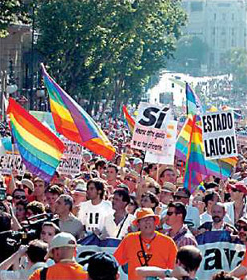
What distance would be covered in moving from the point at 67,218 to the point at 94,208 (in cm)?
81

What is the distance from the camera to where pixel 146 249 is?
9.61 m

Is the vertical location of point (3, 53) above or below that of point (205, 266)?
above

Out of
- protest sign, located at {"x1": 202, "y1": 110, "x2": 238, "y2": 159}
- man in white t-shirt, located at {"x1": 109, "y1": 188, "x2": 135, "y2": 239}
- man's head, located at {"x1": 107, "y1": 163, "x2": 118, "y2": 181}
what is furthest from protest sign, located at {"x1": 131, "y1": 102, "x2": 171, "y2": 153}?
man in white t-shirt, located at {"x1": 109, "y1": 188, "x2": 135, "y2": 239}

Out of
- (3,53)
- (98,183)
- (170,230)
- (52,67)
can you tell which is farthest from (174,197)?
(3,53)

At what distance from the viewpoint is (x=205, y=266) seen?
1027cm

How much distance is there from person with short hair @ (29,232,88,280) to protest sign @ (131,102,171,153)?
28.0ft

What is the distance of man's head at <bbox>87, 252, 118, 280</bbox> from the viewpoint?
7457 mm

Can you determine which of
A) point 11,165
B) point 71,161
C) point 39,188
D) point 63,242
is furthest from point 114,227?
point 71,161

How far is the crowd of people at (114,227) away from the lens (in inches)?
325

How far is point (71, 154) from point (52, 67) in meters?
34.3

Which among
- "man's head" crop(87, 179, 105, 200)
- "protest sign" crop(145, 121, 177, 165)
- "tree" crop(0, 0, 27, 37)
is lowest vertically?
"man's head" crop(87, 179, 105, 200)

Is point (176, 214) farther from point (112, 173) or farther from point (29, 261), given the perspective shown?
point (112, 173)

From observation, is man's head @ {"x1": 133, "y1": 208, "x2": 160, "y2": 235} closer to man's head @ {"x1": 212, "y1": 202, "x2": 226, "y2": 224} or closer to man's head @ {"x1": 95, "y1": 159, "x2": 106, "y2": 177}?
man's head @ {"x1": 212, "y1": 202, "x2": 226, "y2": 224}

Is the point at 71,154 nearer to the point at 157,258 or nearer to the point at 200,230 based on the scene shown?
the point at 200,230
